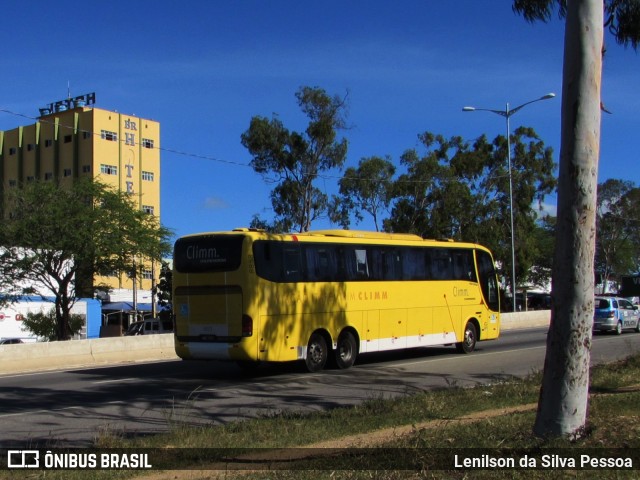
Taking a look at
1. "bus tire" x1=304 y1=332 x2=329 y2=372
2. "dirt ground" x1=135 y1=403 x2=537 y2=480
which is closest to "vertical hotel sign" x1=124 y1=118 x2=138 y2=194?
"bus tire" x1=304 y1=332 x2=329 y2=372

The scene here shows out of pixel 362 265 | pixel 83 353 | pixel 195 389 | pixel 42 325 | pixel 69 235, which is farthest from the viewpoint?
pixel 42 325

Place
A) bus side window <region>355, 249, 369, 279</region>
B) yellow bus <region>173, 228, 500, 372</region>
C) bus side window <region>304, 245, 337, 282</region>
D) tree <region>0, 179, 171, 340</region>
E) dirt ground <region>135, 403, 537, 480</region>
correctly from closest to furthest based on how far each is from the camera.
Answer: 1. dirt ground <region>135, 403, 537, 480</region>
2. yellow bus <region>173, 228, 500, 372</region>
3. bus side window <region>304, 245, 337, 282</region>
4. bus side window <region>355, 249, 369, 279</region>
5. tree <region>0, 179, 171, 340</region>

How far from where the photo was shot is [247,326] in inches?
640

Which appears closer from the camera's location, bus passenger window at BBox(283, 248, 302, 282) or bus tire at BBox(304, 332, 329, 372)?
bus passenger window at BBox(283, 248, 302, 282)

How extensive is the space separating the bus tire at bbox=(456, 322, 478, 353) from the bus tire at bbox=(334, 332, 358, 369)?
5.08 meters

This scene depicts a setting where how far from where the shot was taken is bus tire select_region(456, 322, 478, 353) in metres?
22.8

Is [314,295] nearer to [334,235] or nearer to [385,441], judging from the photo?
[334,235]

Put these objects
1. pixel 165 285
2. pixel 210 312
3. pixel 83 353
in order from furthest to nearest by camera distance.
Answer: pixel 165 285 → pixel 83 353 → pixel 210 312

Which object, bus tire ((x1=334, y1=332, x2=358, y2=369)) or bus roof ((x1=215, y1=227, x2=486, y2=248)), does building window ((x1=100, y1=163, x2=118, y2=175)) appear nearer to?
bus roof ((x1=215, y1=227, x2=486, y2=248))

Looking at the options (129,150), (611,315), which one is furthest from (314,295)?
(129,150)

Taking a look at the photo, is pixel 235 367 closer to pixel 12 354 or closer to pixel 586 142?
pixel 12 354

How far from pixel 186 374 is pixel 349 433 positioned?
10.1 metres

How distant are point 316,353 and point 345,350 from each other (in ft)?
3.71

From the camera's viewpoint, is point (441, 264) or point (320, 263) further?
point (441, 264)
